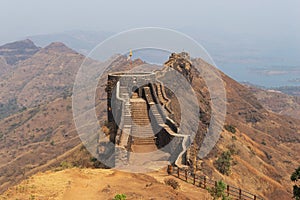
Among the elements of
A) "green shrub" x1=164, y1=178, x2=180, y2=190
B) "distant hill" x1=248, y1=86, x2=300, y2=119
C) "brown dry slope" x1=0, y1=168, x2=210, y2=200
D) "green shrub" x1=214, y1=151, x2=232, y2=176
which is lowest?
→ "distant hill" x1=248, y1=86, x2=300, y2=119

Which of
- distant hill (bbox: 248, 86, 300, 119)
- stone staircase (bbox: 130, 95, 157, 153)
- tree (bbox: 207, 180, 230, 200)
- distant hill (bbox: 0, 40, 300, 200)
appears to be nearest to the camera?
tree (bbox: 207, 180, 230, 200)

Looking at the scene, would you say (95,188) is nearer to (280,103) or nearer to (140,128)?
(140,128)

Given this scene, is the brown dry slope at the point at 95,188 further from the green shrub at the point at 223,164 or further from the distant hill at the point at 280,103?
the distant hill at the point at 280,103

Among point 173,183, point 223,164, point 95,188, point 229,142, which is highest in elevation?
point 95,188

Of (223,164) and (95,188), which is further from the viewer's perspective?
(223,164)

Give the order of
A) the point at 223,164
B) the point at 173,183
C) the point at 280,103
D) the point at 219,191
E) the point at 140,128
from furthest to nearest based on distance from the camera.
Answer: the point at 280,103
the point at 223,164
the point at 140,128
the point at 173,183
the point at 219,191

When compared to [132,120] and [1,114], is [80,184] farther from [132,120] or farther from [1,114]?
[1,114]

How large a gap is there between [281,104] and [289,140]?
73.8 m

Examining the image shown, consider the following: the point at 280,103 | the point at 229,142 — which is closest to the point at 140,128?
the point at 229,142

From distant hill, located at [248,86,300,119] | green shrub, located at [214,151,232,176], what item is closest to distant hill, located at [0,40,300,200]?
green shrub, located at [214,151,232,176]

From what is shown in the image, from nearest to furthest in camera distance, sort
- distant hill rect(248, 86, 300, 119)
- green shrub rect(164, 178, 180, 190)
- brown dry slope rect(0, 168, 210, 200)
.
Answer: brown dry slope rect(0, 168, 210, 200) → green shrub rect(164, 178, 180, 190) → distant hill rect(248, 86, 300, 119)

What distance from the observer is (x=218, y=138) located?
46281 mm

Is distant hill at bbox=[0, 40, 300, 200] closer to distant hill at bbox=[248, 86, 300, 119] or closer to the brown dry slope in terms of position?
the brown dry slope

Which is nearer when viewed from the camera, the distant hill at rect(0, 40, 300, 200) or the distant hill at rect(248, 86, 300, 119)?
the distant hill at rect(0, 40, 300, 200)
